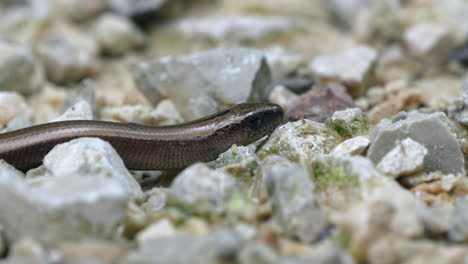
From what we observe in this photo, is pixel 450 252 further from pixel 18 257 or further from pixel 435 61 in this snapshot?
pixel 435 61

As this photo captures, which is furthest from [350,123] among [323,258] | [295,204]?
[323,258]

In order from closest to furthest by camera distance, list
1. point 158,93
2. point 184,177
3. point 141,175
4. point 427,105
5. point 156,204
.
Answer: point 184,177, point 156,204, point 141,175, point 427,105, point 158,93

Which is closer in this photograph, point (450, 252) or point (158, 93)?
point (450, 252)

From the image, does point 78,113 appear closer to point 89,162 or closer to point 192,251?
point 89,162

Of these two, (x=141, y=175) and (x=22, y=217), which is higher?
(x=22, y=217)

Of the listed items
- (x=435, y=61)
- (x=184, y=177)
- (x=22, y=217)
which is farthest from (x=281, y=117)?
(x=435, y=61)

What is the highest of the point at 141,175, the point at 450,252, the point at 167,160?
the point at 450,252

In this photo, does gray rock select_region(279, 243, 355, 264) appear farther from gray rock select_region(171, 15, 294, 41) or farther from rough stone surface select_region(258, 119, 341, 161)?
gray rock select_region(171, 15, 294, 41)
